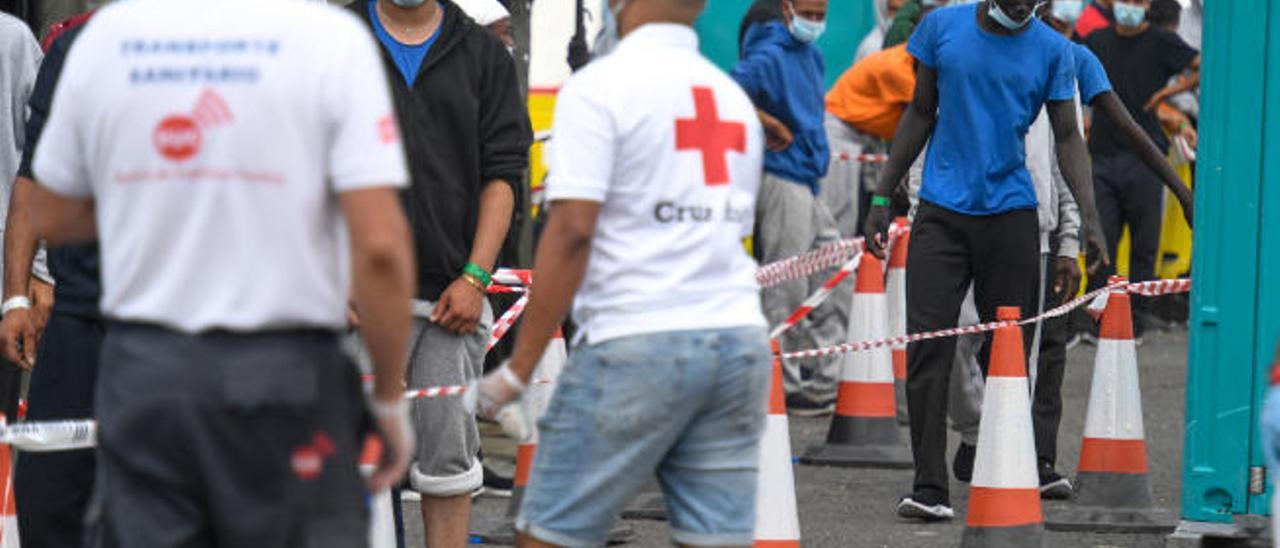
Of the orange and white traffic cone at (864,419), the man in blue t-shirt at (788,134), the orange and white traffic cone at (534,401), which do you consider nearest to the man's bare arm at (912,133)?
the orange and white traffic cone at (534,401)

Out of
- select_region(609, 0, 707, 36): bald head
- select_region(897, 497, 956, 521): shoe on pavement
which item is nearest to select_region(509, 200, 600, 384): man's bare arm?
select_region(609, 0, 707, 36): bald head

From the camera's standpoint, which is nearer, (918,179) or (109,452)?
(109,452)

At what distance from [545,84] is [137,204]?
37.5 ft

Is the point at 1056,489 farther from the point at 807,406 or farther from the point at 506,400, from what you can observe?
the point at 506,400

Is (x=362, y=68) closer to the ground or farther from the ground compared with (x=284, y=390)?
farther from the ground

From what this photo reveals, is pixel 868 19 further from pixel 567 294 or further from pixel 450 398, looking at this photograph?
pixel 567 294

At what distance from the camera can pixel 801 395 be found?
42.6 ft

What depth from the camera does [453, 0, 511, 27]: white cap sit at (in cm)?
1025

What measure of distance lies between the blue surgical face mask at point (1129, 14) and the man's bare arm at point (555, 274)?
1083 centimetres

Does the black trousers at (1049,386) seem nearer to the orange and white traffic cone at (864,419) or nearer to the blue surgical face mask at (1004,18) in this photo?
the orange and white traffic cone at (864,419)

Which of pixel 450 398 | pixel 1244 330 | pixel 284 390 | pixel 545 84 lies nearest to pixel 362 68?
pixel 284 390

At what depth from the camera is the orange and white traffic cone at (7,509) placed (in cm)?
677

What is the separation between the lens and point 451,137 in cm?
703

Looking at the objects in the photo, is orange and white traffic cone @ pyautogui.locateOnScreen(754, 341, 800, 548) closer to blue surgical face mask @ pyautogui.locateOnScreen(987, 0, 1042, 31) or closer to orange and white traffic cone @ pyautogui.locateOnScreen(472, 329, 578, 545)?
orange and white traffic cone @ pyautogui.locateOnScreen(472, 329, 578, 545)
